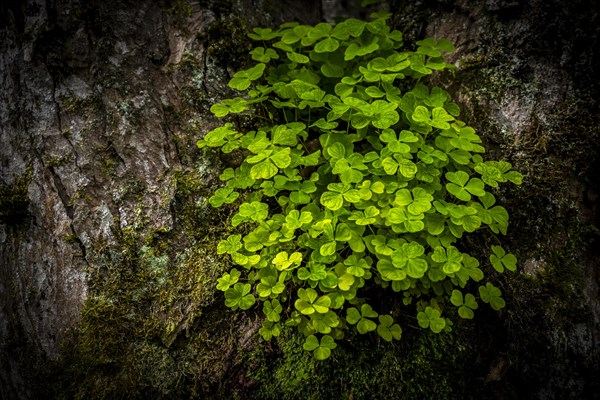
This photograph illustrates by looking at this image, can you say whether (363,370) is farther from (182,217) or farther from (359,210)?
(182,217)

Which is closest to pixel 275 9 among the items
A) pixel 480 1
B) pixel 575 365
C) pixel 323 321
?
pixel 480 1

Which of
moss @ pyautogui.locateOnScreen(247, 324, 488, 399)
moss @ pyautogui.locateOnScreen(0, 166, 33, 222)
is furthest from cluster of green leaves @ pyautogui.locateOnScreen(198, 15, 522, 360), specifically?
moss @ pyautogui.locateOnScreen(0, 166, 33, 222)

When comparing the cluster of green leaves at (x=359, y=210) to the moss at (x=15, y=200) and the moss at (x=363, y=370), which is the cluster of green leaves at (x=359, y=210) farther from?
the moss at (x=15, y=200)

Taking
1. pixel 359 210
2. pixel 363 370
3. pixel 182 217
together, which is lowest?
pixel 363 370

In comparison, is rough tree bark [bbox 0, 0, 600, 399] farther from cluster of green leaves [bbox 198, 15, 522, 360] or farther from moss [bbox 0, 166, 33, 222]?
cluster of green leaves [bbox 198, 15, 522, 360]

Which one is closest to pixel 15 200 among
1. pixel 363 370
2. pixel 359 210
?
pixel 359 210

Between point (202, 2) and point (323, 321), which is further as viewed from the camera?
point (202, 2)

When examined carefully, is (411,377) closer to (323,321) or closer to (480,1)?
(323,321)
